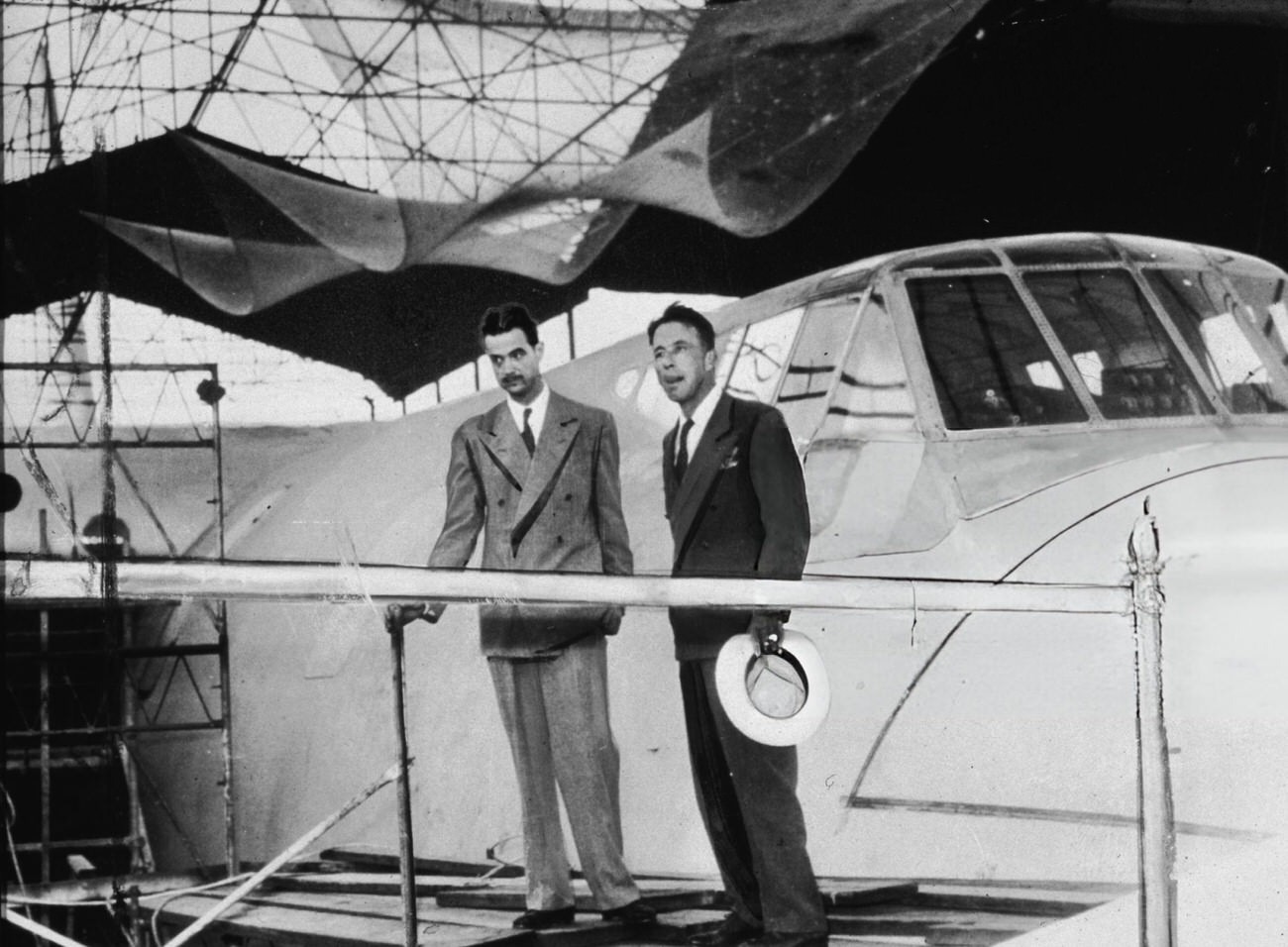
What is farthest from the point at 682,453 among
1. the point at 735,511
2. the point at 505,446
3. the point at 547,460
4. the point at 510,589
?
the point at 510,589

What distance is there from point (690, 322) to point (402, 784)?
1.66m

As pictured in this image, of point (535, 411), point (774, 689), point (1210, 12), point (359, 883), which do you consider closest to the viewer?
point (774, 689)

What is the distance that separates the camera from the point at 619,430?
3824 mm

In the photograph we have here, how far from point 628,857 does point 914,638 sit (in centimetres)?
94

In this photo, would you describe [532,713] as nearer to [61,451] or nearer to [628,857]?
[628,857]

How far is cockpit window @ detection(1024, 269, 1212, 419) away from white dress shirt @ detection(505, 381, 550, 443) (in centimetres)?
132

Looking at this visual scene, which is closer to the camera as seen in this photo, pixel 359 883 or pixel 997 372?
pixel 997 372

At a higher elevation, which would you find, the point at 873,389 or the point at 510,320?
the point at 510,320

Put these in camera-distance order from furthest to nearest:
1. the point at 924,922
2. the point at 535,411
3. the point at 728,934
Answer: the point at 535,411 → the point at 728,934 → the point at 924,922

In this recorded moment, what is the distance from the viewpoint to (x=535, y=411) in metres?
3.80

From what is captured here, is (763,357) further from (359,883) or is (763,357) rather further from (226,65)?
(359,883)

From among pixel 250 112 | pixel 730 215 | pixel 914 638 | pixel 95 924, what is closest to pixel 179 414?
pixel 250 112

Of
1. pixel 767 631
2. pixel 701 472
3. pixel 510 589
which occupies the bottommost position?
pixel 767 631

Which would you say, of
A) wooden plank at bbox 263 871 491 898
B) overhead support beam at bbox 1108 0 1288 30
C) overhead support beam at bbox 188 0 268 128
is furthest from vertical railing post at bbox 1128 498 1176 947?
overhead support beam at bbox 188 0 268 128
